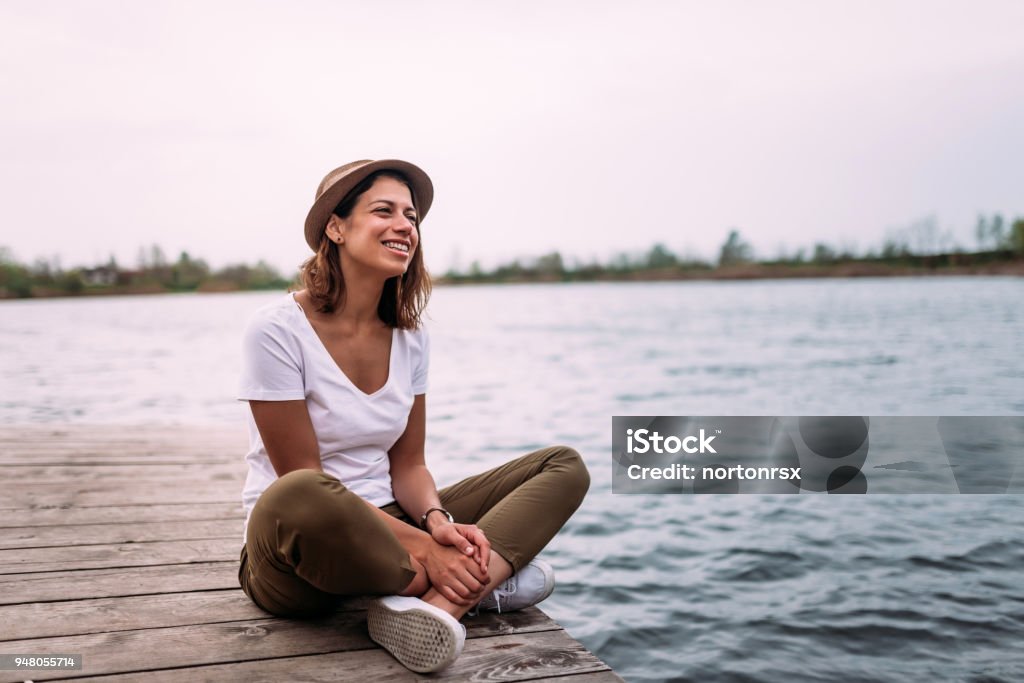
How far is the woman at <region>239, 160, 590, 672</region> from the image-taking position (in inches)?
72.6

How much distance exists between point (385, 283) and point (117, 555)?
52.2 inches

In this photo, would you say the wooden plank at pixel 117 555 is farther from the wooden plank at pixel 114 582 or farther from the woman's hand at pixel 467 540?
the woman's hand at pixel 467 540

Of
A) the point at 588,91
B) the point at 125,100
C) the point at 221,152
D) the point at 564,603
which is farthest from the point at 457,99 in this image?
the point at 564,603

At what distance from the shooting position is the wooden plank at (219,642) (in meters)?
1.87

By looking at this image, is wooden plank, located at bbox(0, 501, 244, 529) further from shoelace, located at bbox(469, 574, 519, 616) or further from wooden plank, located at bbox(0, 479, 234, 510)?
shoelace, located at bbox(469, 574, 519, 616)

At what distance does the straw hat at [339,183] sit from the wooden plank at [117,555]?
1.15 meters

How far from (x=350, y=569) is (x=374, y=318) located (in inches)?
30.8

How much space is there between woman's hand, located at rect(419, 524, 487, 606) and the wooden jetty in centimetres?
13

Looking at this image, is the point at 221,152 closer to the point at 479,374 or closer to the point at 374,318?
the point at 479,374

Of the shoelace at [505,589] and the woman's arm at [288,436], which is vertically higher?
the woman's arm at [288,436]

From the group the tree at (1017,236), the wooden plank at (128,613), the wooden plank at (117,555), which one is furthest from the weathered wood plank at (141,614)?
the tree at (1017,236)

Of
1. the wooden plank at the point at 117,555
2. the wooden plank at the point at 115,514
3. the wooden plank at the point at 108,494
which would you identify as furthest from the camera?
the wooden plank at the point at 108,494

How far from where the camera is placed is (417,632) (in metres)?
1.83

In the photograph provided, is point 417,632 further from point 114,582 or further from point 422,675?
point 114,582
